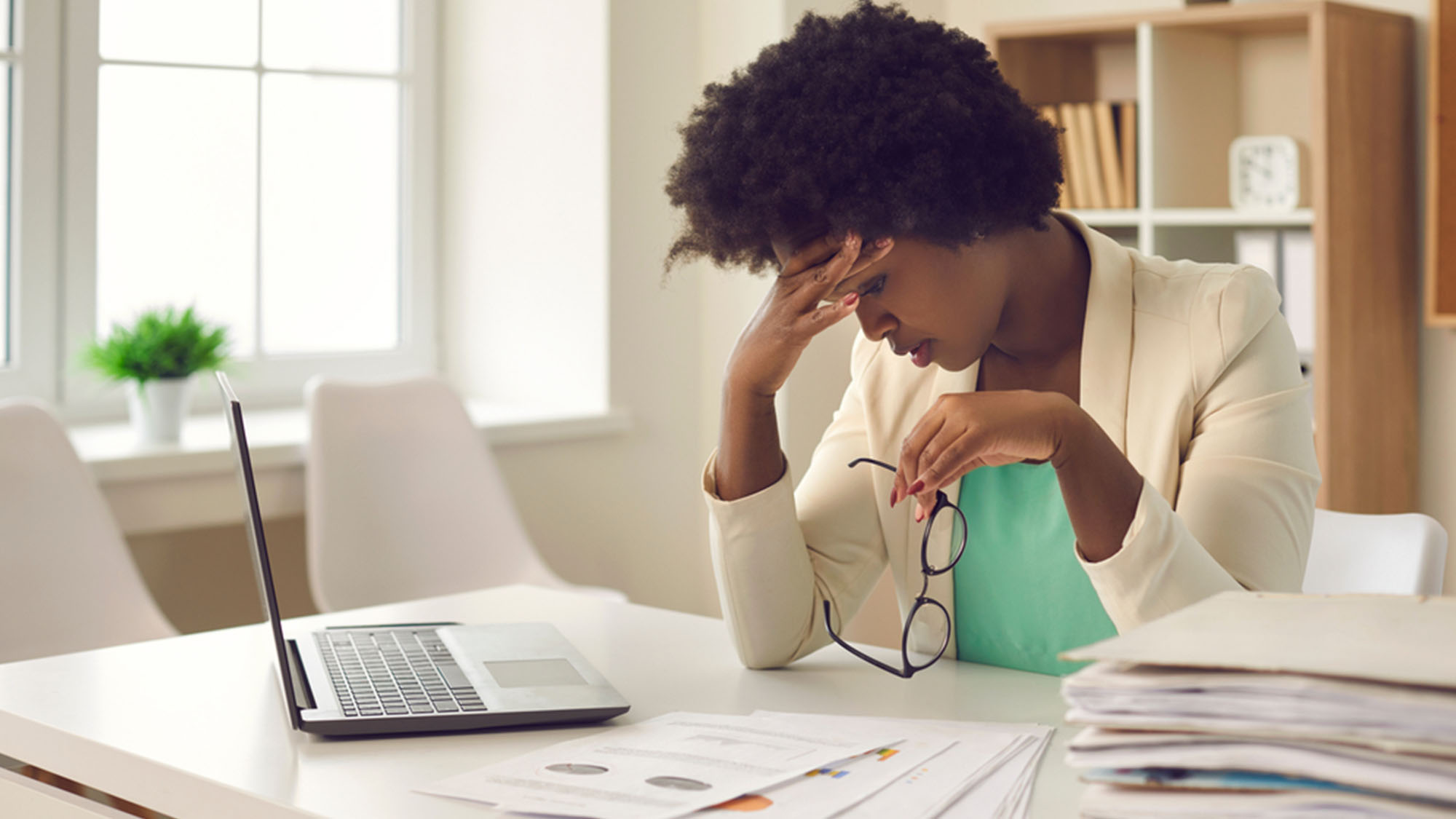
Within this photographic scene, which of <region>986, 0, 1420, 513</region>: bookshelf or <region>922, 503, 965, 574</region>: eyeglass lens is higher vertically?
<region>986, 0, 1420, 513</region>: bookshelf

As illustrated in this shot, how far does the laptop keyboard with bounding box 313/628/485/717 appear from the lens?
1139 millimetres

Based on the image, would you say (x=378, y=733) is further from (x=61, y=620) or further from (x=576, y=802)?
(x=61, y=620)

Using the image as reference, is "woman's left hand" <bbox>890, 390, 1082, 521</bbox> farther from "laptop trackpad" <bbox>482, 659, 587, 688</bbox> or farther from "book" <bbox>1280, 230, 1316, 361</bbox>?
"book" <bbox>1280, 230, 1316, 361</bbox>

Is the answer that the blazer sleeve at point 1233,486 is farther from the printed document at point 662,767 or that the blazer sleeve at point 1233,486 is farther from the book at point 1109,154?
the book at point 1109,154

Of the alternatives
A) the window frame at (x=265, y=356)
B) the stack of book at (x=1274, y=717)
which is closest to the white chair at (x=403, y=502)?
the window frame at (x=265, y=356)

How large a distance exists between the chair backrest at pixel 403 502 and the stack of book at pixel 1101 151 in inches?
52.5

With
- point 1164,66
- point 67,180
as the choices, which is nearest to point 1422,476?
point 1164,66

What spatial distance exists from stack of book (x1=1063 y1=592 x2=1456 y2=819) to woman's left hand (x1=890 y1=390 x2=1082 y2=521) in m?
0.36

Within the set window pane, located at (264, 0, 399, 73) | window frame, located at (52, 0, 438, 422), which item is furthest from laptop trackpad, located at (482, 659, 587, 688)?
window pane, located at (264, 0, 399, 73)

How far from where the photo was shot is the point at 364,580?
2666mm

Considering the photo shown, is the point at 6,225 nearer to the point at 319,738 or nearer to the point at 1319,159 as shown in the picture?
the point at 319,738

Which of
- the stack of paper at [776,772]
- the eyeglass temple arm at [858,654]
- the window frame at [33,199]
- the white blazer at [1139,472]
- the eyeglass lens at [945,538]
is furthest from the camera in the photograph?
the window frame at [33,199]

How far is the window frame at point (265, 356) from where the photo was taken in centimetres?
288

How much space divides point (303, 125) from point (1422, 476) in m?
2.60
